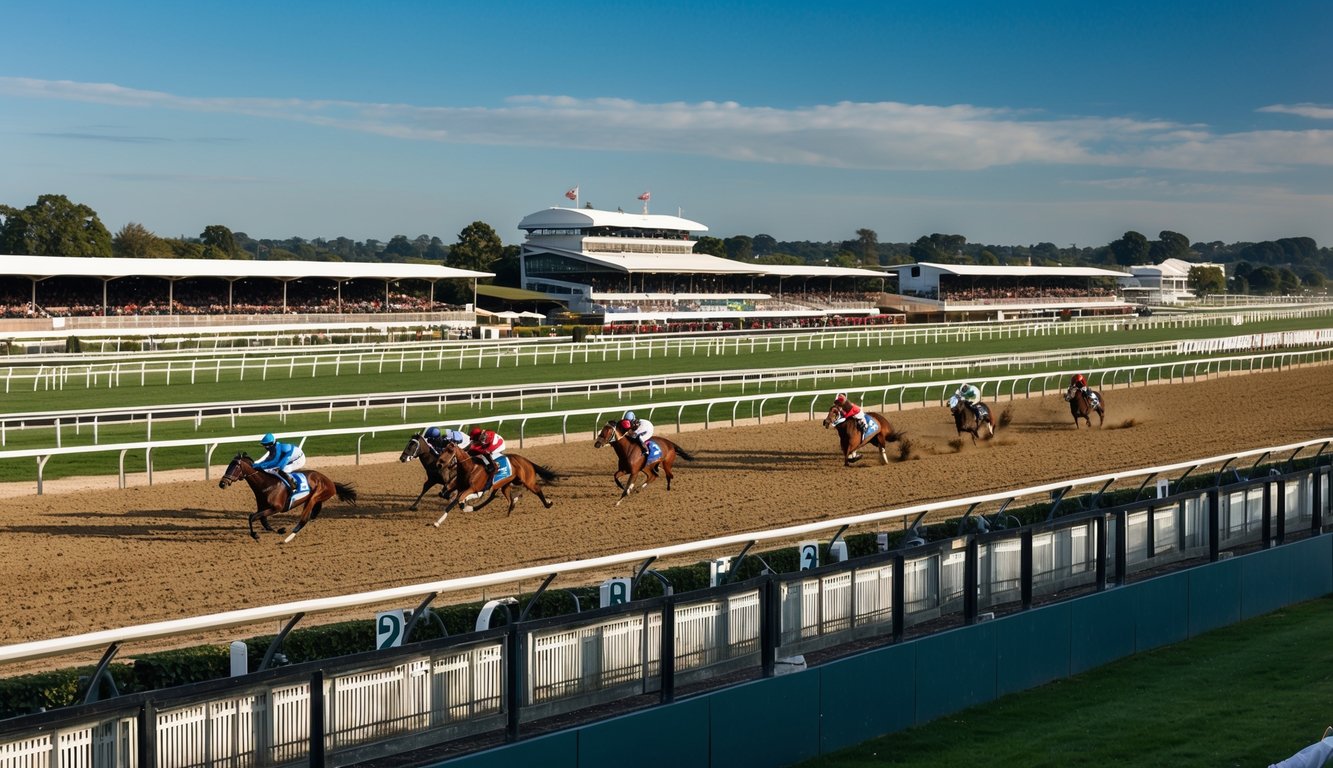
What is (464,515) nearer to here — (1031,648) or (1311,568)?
(1031,648)

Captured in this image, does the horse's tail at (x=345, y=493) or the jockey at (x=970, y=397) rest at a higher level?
the jockey at (x=970, y=397)

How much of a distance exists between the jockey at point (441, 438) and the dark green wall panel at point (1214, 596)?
6.01 metres

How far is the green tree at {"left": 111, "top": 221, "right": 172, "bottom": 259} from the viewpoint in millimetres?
75812

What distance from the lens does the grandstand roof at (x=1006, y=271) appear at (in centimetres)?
7825

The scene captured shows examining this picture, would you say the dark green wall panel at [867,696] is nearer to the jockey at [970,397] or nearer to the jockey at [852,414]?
the jockey at [852,414]

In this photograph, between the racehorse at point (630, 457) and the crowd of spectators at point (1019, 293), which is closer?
the racehorse at point (630, 457)

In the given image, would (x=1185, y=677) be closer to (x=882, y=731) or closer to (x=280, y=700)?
(x=882, y=731)

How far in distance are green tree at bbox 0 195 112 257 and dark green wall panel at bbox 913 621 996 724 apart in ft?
223

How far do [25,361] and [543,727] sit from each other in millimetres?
24572

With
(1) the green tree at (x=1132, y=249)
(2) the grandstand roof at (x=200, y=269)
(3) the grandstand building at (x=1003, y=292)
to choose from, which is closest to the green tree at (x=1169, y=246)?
(1) the green tree at (x=1132, y=249)

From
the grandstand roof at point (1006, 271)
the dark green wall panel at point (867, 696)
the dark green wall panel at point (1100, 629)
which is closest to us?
the dark green wall panel at point (867, 696)

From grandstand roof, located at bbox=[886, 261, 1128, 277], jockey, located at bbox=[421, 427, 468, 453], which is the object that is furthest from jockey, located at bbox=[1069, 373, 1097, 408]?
grandstand roof, located at bbox=[886, 261, 1128, 277]

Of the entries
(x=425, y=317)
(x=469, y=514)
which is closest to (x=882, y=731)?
(x=469, y=514)

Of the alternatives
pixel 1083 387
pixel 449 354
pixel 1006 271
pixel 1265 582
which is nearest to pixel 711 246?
pixel 1006 271
